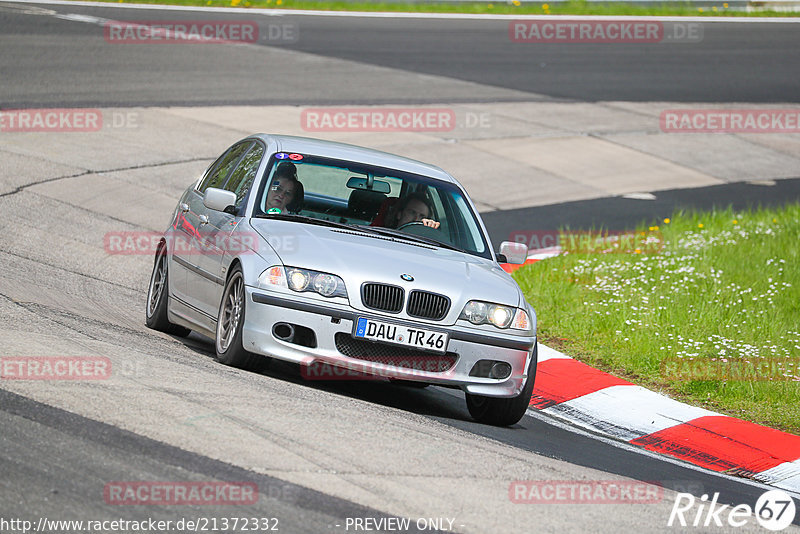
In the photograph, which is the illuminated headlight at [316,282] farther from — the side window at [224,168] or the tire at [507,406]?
the side window at [224,168]

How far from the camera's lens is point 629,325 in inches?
408

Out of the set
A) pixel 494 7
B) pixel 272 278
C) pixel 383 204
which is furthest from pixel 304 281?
pixel 494 7

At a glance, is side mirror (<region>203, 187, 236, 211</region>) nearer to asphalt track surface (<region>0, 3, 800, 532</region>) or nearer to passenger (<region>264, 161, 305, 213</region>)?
passenger (<region>264, 161, 305, 213</region>)

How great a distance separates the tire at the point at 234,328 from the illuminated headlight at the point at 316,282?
31cm

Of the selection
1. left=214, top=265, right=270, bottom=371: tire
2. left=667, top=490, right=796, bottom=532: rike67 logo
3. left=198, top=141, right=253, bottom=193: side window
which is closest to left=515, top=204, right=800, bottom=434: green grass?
left=667, top=490, right=796, bottom=532: rike67 logo

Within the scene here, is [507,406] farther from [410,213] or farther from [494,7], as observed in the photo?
[494,7]

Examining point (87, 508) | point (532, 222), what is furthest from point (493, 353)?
point (532, 222)

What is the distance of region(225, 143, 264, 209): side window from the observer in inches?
328

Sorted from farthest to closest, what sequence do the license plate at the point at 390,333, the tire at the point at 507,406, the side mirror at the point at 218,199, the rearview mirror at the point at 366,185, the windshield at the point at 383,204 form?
1. the rearview mirror at the point at 366,185
2. the windshield at the point at 383,204
3. the side mirror at the point at 218,199
4. the tire at the point at 507,406
5. the license plate at the point at 390,333

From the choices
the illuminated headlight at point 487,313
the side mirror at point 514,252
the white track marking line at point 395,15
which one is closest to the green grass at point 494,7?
the white track marking line at point 395,15

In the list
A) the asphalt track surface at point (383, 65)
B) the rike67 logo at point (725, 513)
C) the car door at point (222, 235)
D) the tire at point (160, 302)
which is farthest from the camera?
the asphalt track surface at point (383, 65)

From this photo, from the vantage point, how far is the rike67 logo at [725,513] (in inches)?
222

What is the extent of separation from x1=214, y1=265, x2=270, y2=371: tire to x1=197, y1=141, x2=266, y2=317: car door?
147 millimetres

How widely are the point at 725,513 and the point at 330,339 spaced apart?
2409mm
